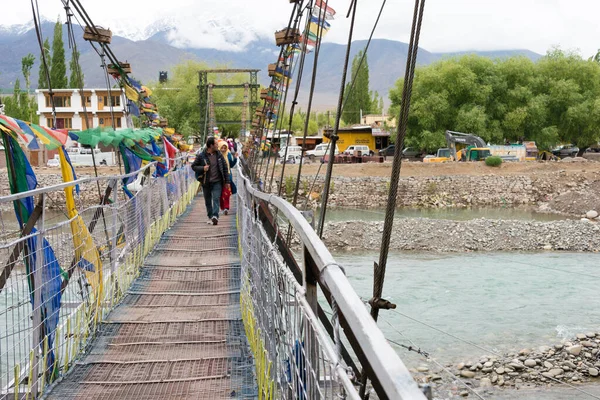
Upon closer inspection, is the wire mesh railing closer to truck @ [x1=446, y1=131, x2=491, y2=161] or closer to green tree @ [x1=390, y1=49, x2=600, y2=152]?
truck @ [x1=446, y1=131, x2=491, y2=161]

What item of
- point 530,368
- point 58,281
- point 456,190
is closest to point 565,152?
point 456,190

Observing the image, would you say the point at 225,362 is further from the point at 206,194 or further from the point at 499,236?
the point at 499,236

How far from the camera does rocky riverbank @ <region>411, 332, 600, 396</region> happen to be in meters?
10.2

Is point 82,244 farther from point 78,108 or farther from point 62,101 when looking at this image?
point 78,108

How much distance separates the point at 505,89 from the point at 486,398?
39.0 m

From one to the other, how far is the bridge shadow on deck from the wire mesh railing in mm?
126

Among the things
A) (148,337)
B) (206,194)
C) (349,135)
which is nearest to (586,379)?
(206,194)

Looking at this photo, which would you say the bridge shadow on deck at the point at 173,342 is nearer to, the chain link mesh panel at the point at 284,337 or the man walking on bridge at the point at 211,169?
the chain link mesh panel at the point at 284,337

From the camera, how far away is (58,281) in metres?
4.16

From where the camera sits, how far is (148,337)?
16.0 ft

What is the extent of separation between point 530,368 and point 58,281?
27.7 ft

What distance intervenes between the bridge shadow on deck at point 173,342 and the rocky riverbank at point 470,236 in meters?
16.5

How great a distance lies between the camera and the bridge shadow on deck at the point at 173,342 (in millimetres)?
3910

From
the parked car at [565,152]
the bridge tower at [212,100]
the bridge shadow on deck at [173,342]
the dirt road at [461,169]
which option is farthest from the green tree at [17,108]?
the bridge shadow on deck at [173,342]
